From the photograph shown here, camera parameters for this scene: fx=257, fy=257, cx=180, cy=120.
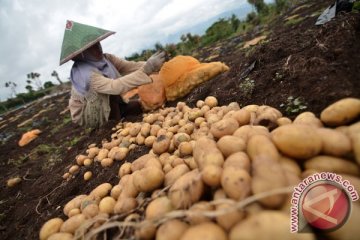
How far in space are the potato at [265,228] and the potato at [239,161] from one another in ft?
0.94

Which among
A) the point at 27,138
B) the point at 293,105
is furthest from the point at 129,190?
the point at 27,138

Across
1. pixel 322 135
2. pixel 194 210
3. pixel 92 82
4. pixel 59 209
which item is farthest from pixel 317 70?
pixel 92 82

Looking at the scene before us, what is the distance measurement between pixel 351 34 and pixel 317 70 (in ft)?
1.52

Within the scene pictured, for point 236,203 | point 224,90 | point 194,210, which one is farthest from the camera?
point 224,90

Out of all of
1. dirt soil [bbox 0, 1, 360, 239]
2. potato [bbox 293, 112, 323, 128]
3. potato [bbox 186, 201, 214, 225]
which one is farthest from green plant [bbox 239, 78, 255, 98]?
potato [bbox 186, 201, 214, 225]

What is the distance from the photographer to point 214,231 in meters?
1.23

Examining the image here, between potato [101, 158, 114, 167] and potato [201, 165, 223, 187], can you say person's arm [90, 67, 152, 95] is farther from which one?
potato [201, 165, 223, 187]

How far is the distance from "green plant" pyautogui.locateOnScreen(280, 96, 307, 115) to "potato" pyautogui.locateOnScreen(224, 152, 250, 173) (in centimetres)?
106

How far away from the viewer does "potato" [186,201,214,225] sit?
1318 millimetres

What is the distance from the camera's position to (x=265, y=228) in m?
1.12

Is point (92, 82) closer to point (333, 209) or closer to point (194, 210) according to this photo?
point (194, 210)

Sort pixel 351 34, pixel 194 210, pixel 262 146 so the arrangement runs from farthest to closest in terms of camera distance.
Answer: pixel 351 34 → pixel 262 146 → pixel 194 210

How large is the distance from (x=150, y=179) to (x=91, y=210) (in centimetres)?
59

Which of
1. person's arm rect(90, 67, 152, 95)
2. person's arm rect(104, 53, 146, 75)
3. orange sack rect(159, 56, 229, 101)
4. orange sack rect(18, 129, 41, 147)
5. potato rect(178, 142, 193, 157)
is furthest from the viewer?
orange sack rect(18, 129, 41, 147)
